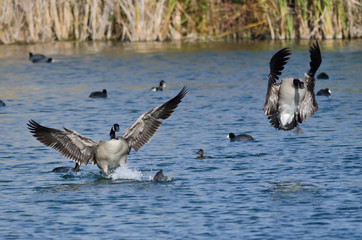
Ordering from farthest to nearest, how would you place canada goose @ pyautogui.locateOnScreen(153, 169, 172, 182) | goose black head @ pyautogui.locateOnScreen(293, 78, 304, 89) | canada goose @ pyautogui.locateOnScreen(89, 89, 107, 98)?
canada goose @ pyautogui.locateOnScreen(89, 89, 107, 98)
goose black head @ pyautogui.locateOnScreen(293, 78, 304, 89)
canada goose @ pyautogui.locateOnScreen(153, 169, 172, 182)

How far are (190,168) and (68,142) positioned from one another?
7.01 ft

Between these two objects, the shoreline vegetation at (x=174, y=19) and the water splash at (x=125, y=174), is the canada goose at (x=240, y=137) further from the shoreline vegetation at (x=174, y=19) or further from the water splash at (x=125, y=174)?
the shoreline vegetation at (x=174, y=19)

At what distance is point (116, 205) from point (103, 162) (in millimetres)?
2090

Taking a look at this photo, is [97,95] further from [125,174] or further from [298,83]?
[298,83]

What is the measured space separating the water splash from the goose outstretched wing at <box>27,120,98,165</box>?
531mm

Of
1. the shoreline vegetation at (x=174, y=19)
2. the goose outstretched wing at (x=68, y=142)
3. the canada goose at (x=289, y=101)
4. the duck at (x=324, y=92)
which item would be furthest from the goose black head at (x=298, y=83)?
the shoreline vegetation at (x=174, y=19)

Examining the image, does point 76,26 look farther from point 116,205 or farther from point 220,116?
point 116,205

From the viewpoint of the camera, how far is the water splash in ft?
41.1

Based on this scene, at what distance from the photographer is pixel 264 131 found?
16.6 meters

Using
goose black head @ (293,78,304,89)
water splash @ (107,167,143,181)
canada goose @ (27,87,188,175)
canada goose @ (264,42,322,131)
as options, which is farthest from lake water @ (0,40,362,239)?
goose black head @ (293,78,304,89)

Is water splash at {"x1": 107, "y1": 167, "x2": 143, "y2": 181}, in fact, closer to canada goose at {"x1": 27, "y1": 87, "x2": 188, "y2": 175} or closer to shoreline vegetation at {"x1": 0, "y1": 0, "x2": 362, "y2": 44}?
canada goose at {"x1": 27, "y1": 87, "x2": 188, "y2": 175}

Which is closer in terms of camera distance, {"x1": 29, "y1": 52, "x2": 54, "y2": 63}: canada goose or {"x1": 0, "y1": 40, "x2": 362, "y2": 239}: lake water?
{"x1": 0, "y1": 40, "x2": 362, "y2": 239}: lake water

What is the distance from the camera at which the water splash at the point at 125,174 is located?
12.5 meters

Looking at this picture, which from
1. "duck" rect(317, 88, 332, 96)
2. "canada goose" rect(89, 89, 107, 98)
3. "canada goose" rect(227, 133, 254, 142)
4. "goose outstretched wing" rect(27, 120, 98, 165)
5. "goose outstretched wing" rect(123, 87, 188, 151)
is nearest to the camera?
"goose outstretched wing" rect(27, 120, 98, 165)
